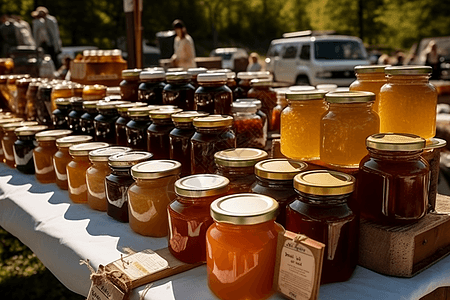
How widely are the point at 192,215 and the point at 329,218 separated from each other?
336 mm

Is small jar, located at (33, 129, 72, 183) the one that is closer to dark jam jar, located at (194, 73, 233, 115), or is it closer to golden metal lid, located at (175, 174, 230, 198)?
dark jam jar, located at (194, 73, 233, 115)

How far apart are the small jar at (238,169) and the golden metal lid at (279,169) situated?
0.05 metres

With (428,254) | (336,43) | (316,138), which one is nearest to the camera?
(428,254)

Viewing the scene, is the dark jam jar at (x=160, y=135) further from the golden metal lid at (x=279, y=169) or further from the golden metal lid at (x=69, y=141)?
the golden metal lid at (x=279, y=169)

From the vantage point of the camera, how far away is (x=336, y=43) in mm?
9789

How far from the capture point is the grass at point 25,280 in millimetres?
2906

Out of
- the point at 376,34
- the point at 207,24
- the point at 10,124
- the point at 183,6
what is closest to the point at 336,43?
the point at 10,124

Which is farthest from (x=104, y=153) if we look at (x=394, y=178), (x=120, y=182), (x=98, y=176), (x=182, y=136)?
(x=394, y=178)

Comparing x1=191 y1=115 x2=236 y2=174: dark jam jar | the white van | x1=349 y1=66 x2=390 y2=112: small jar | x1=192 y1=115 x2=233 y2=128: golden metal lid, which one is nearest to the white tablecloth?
x1=191 y1=115 x2=236 y2=174: dark jam jar

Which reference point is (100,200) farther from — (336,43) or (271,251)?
(336,43)

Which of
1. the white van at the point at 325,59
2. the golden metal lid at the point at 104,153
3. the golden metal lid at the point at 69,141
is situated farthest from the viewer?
the white van at the point at 325,59

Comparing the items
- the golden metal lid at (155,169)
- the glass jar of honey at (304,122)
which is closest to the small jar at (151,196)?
the golden metal lid at (155,169)

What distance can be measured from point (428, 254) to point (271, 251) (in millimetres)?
458

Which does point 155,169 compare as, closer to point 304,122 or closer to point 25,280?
point 304,122
